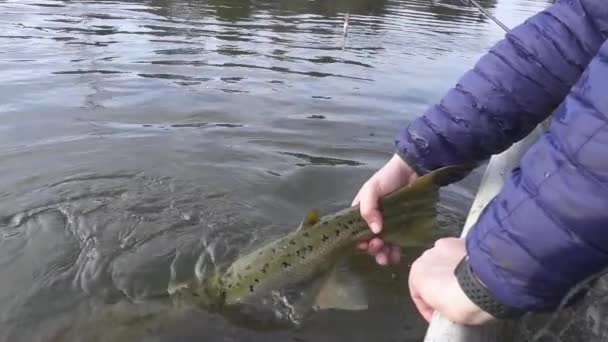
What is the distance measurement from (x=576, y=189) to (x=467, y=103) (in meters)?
1.25

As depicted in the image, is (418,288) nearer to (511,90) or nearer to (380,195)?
(380,195)

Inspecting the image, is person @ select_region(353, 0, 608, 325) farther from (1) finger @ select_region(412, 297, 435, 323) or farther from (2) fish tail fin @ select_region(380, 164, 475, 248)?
(2) fish tail fin @ select_region(380, 164, 475, 248)

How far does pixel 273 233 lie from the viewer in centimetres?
410

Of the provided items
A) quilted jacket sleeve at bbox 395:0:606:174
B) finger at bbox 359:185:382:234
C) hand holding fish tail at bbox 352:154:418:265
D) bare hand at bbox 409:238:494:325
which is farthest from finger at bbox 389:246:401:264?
bare hand at bbox 409:238:494:325

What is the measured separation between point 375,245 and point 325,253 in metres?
0.29

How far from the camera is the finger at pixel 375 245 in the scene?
2.95 m

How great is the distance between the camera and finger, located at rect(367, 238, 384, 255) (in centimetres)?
295

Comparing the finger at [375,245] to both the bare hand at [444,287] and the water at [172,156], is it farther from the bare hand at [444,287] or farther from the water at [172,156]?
the bare hand at [444,287]

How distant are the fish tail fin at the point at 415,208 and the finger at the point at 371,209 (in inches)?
1.4

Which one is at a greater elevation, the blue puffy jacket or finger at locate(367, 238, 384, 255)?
the blue puffy jacket

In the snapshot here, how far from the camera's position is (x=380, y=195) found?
111 inches

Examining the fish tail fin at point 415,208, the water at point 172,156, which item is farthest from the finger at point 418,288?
the water at point 172,156

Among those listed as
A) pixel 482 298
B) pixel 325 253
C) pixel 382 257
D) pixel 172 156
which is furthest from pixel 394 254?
pixel 172 156

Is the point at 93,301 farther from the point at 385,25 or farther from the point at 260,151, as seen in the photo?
the point at 385,25
